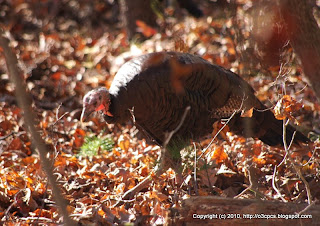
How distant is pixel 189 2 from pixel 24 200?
612cm

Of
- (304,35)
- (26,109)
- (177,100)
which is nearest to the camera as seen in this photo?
(26,109)

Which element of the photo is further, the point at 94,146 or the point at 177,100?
the point at 94,146

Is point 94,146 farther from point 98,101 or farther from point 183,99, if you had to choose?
point 183,99

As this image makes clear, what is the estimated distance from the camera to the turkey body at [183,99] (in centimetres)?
348

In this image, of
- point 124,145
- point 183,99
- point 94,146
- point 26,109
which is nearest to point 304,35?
point 183,99

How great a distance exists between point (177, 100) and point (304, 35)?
117 cm

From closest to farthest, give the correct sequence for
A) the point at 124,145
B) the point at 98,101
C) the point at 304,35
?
the point at 304,35 < the point at 98,101 < the point at 124,145

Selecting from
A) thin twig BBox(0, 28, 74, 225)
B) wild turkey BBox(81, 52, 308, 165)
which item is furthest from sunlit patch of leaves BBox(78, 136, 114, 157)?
thin twig BBox(0, 28, 74, 225)

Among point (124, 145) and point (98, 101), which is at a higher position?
point (98, 101)

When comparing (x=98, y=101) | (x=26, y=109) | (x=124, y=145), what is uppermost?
(x=98, y=101)

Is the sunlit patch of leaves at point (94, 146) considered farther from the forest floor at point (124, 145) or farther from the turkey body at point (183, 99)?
the turkey body at point (183, 99)

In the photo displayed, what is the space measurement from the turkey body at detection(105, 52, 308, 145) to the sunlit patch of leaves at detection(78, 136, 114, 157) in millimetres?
778

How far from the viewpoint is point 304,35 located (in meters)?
2.83

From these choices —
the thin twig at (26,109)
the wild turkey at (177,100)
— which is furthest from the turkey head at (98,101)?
the thin twig at (26,109)
